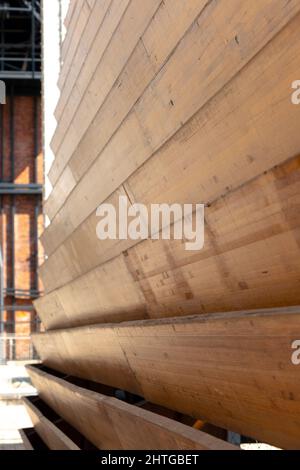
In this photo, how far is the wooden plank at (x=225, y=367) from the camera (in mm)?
1291

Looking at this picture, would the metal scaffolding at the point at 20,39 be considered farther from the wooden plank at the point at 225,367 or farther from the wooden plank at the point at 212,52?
the wooden plank at the point at 212,52

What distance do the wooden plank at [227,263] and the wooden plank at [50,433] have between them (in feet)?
1.97

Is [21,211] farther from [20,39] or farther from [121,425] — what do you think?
[121,425]

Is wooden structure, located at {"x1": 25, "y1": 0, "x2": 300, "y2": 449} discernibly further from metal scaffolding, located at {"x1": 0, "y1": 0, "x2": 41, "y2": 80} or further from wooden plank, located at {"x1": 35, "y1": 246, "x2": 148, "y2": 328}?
metal scaffolding, located at {"x1": 0, "y1": 0, "x2": 41, "y2": 80}

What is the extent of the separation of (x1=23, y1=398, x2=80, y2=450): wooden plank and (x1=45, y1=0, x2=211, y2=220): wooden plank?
114cm

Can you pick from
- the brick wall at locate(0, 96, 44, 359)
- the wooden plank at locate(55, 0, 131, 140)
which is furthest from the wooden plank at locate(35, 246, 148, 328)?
the brick wall at locate(0, 96, 44, 359)

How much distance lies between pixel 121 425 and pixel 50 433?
4.50 feet

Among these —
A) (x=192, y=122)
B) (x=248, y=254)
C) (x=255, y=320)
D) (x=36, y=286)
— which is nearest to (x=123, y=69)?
(x=192, y=122)

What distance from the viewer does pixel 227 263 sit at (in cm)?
155

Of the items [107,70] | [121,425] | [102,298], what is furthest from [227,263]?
[102,298]

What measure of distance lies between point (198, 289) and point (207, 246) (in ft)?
0.54

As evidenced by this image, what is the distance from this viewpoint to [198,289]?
5.72 feet

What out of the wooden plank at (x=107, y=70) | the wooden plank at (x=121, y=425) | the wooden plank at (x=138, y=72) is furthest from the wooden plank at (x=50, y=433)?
the wooden plank at (x=107, y=70)
